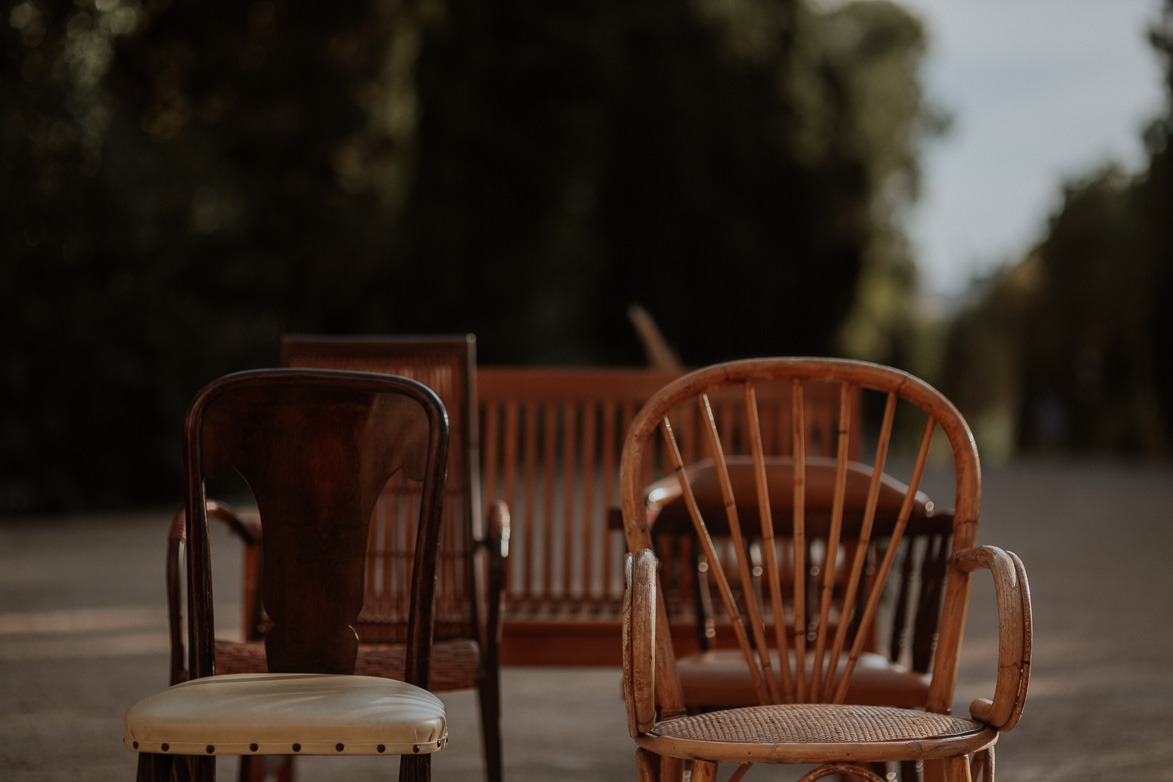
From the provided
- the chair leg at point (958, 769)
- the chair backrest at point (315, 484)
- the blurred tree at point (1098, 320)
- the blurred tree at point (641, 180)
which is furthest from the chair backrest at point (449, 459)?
the blurred tree at point (1098, 320)

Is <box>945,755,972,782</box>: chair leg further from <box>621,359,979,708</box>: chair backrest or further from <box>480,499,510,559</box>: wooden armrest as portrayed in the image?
<box>480,499,510,559</box>: wooden armrest

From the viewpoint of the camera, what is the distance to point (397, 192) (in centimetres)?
1650

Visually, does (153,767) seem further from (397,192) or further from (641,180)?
(641,180)

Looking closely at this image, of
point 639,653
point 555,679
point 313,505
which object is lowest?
point 555,679

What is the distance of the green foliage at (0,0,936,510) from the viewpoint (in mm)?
10391

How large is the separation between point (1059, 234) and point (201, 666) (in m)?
26.5

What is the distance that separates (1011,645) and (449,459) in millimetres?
1508

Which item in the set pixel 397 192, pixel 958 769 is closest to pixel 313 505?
pixel 958 769

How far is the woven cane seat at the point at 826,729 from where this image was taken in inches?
61.4

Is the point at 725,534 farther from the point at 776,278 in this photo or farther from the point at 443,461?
the point at 776,278

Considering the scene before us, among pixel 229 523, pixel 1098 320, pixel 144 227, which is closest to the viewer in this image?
pixel 229 523

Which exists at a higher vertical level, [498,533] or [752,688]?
[498,533]

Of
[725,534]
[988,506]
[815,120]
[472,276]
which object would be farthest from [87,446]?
[815,120]

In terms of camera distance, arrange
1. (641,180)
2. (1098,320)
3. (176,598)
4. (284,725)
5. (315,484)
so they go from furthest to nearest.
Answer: (1098,320) → (641,180) → (176,598) → (315,484) → (284,725)
